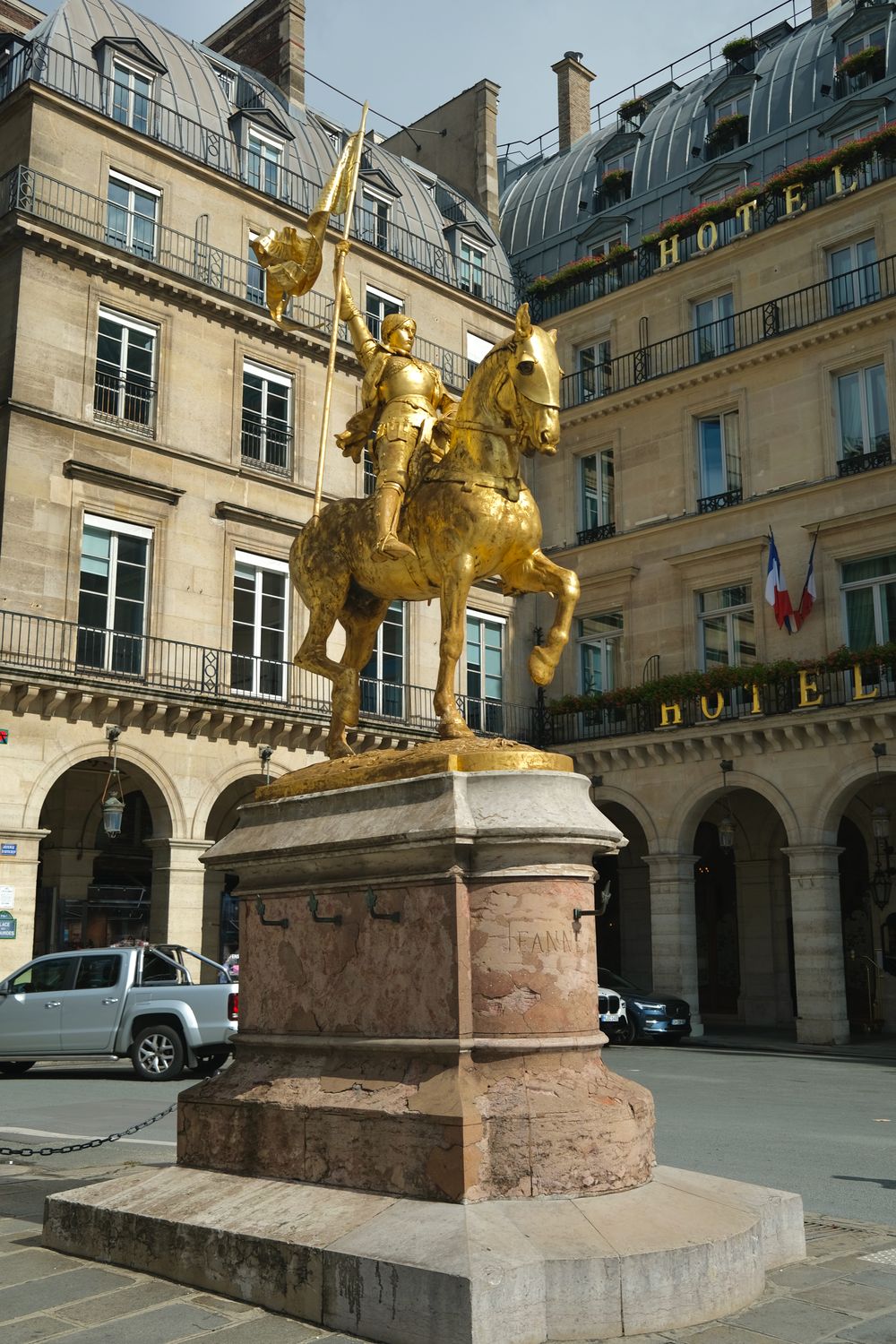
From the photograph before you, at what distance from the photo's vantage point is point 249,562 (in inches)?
1009

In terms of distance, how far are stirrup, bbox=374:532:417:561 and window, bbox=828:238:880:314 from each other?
2112 centimetres

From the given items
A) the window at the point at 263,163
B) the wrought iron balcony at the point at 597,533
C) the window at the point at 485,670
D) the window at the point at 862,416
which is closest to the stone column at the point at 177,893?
the window at the point at 485,670

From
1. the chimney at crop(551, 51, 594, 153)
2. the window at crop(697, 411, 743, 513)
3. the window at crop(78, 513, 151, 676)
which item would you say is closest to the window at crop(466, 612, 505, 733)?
the window at crop(697, 411, 743, 513)

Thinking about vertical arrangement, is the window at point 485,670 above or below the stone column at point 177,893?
above

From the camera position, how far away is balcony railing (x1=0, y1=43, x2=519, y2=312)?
24125 millimetres

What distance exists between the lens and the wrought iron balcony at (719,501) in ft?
89.4

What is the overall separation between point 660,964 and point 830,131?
57.8 ft

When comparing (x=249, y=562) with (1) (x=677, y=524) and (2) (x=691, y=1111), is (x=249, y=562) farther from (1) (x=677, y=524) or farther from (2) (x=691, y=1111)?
(2) (x=691, y=1111)

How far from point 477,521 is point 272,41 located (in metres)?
28.1

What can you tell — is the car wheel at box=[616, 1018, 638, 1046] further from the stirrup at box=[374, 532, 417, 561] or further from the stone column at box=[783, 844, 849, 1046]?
the stirrup at box=[374, 532, 417, 561]

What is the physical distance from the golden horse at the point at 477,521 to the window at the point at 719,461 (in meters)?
20.7

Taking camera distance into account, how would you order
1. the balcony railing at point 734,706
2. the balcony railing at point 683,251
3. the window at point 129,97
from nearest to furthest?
1. the balcony railing at point 734,706
2. the window at point 129,97
3. the balcony railing at point 683,251

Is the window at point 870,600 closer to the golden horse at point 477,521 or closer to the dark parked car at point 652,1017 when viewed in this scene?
the dark parked car at point 652,1017

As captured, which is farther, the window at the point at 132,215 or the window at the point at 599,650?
the window at the point at 599,650
